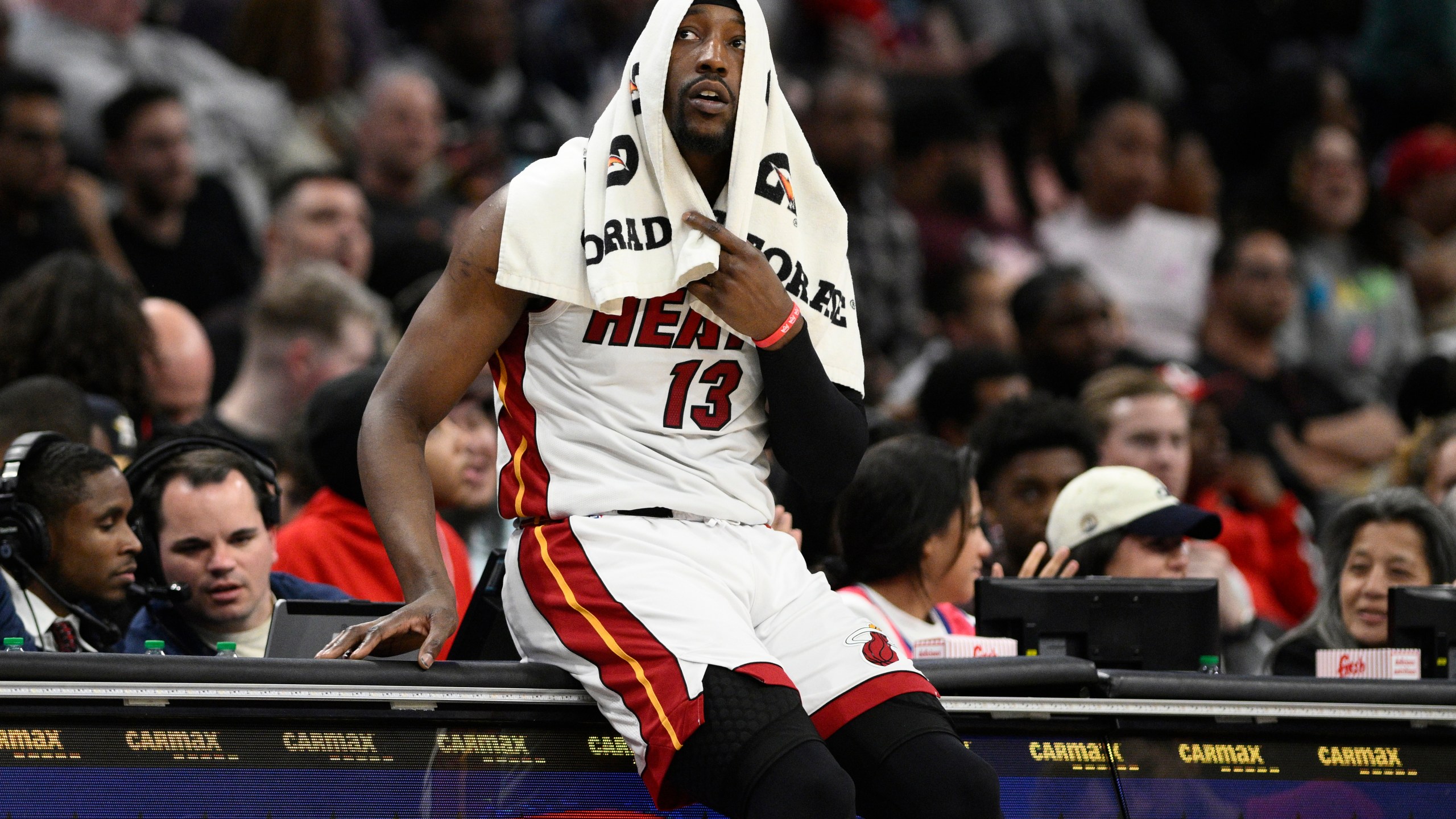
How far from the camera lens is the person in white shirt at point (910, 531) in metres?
4.42

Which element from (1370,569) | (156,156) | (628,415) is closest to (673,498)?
(628,415)

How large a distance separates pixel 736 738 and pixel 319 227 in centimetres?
483

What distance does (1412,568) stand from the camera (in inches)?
189

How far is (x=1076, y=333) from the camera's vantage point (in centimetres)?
756

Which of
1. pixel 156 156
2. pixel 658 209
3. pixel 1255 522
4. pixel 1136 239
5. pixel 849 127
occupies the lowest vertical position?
pixel 1255 522

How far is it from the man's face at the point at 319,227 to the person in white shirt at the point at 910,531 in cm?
339

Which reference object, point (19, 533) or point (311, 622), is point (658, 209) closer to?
point (311, 622)

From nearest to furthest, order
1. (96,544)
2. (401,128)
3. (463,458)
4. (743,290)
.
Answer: (743,290), (96,544), (463,458), (401,128)

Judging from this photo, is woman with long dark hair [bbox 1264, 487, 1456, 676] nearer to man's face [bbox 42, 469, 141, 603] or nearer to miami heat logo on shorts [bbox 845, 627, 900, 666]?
miami heat logo on shorts [bbox 845, 627, 900, 666]

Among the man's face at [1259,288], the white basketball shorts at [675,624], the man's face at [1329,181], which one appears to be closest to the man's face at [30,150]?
the white basketball shorts at [675,624]

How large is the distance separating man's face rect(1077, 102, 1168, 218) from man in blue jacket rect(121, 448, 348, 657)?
6.44 m

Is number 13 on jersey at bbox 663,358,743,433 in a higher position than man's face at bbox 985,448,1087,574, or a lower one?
higher

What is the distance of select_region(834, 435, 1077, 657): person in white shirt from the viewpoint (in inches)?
174

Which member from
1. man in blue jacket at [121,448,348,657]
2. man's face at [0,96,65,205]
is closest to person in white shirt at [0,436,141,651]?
man in blue jacket at [121,448,348,657]
